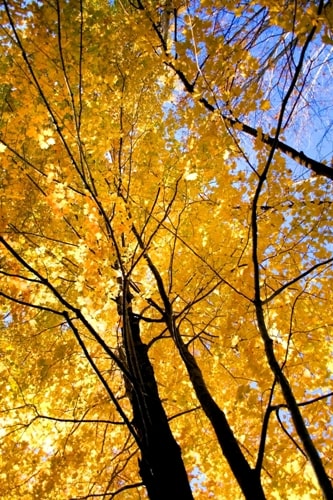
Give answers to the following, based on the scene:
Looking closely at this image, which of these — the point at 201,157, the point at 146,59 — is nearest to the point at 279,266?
the point at 201,157

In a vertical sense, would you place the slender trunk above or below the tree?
below

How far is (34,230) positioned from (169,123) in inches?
75.2

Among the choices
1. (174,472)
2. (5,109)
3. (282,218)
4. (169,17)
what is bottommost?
(174,472)

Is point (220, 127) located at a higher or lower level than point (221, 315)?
higher

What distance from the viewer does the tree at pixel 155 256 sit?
2578 mm

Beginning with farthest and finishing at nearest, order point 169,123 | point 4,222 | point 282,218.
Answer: point 169,123 < point 282,218 < point 4,222

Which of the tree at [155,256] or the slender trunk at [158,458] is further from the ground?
the tree at [155,256]

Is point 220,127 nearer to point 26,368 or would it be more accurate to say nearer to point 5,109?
point 5,109

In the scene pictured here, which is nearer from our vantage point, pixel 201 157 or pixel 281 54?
pixel 201 157

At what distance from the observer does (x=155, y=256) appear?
12.9 ft

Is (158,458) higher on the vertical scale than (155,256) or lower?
lower

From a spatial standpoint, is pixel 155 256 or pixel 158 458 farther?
pixel 155 256

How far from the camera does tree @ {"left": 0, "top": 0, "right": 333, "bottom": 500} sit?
2578 mm

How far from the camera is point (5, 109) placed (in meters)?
4.21
